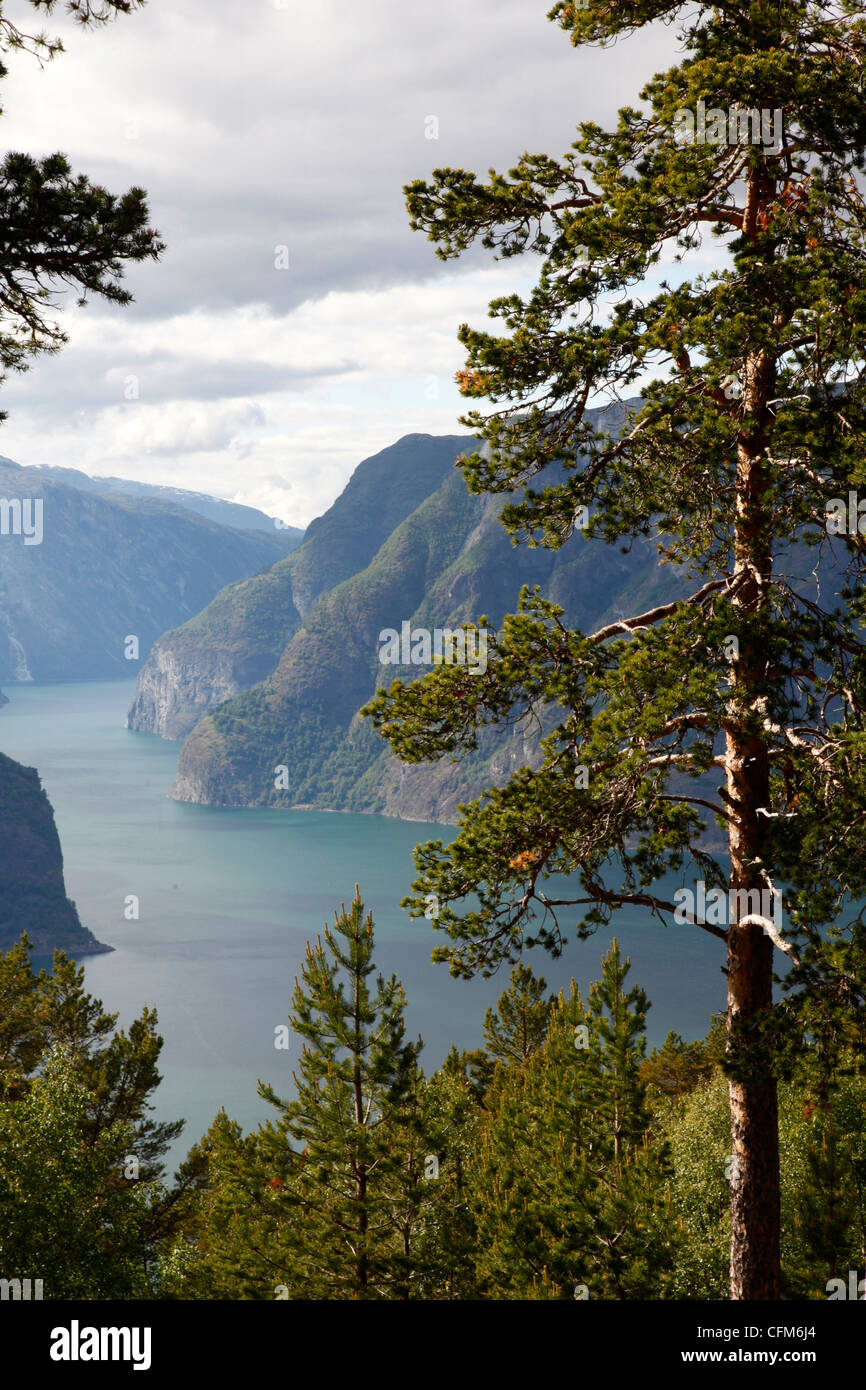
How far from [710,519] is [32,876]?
170795 millimetres

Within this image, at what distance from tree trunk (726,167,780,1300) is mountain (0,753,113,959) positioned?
488ft

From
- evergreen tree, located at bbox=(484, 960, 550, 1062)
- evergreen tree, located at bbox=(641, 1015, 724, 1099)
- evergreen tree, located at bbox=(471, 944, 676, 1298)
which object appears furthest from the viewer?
evergreen tree, located at bbox=(484, 960, 550, 1062)

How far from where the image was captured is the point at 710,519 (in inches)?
364

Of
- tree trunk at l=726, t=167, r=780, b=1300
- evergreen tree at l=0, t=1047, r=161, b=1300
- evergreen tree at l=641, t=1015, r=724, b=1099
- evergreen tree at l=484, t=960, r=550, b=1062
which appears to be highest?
tree trunk at l=726, t=167, r=780, b=1300

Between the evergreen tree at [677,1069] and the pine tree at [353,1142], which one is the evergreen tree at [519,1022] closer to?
the evergreen tree at [677,1069]

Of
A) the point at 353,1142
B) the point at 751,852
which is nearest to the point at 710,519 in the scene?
the point at 751,852

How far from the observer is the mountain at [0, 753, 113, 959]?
15275 cm

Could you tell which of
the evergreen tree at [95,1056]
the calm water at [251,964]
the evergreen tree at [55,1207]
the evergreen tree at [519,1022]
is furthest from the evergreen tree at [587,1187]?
the calm water at [251,964]

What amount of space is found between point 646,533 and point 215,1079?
102475 mm

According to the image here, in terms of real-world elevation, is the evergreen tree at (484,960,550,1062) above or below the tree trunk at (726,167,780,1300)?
below

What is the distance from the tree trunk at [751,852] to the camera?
817cm

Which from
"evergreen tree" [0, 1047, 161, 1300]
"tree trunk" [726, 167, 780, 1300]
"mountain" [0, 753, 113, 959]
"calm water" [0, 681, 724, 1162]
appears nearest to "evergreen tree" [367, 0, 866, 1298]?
"tree trunk" [726, 167, 780, 1300]

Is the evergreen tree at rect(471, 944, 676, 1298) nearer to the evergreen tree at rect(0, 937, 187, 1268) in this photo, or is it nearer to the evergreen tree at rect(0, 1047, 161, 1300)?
the evergreen tree at rect(0, 1047, 161, 1300)
